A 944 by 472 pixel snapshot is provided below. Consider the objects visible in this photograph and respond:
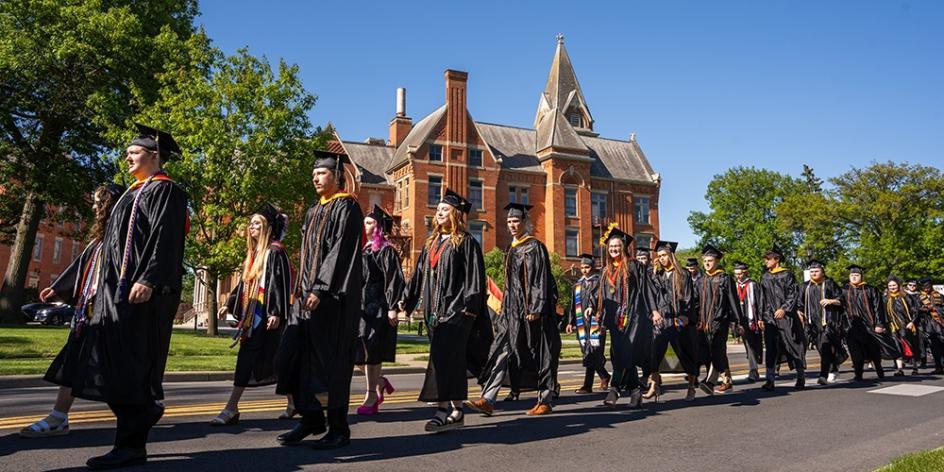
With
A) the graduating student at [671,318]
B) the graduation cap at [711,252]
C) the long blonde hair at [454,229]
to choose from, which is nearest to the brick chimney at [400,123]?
the graduation cap at [711,252]

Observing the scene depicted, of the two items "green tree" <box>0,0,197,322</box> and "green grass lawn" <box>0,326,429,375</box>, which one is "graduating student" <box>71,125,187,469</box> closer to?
"green grass lawn" <box>0,326,429,375</box>

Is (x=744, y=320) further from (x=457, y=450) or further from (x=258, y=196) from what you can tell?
(x=258, y=196)

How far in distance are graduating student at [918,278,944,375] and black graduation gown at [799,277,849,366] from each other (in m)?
4.48

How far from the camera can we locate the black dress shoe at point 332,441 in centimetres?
541

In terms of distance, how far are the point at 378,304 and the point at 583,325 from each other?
14.7 feet

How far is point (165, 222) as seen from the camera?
4949mm

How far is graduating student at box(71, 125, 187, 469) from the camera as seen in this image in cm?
462

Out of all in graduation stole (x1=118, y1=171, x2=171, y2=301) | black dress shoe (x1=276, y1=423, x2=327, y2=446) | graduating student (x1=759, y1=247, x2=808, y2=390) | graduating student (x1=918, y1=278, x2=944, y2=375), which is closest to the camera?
graduation stole (x1=118, y1=171, x2=171, y2=301)

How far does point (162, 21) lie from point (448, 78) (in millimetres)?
23825

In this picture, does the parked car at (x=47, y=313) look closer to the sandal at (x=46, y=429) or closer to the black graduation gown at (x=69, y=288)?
the black graduation gown at (x=69, y=288)

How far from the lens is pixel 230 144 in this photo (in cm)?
2617

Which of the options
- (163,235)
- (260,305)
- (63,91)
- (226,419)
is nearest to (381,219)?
(260,305)

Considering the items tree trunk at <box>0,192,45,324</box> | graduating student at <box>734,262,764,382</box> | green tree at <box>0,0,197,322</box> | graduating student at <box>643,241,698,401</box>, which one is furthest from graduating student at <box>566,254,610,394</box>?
tree trunk at <box>0,192,45,324</box>

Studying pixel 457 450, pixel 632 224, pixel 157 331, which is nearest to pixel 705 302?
pixel 457 450
